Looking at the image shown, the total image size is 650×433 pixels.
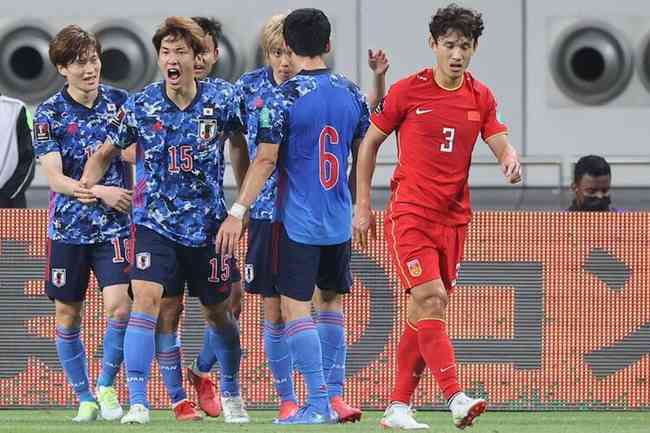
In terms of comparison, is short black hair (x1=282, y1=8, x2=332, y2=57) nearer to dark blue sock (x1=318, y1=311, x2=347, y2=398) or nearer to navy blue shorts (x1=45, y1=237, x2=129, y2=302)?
dark blue sock (x1=318, y1=311, x2=347, y2=398)

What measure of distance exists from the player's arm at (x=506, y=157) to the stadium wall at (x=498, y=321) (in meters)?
2.42

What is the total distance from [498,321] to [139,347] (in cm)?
280

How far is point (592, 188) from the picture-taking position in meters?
14.2

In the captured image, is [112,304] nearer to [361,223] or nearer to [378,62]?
[361,223]

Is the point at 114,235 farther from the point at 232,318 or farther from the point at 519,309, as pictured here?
the point at 519,309

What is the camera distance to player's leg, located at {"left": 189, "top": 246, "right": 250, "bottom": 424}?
11.1 m

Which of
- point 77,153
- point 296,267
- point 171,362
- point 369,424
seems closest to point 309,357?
point 296,267

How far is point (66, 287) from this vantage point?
1170 centimetres

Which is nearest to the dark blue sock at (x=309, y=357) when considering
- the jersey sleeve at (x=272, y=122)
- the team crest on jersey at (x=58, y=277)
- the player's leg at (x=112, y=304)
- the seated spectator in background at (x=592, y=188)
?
the jersey sleeve at (x=272, y=122)

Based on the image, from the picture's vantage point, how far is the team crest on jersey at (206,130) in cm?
1091

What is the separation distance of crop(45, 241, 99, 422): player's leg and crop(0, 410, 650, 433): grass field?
0.18 m

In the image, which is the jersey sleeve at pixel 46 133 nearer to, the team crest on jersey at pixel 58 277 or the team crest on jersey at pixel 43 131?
the team crest on jersey at pixel 43 131

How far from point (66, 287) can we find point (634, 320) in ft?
10.5

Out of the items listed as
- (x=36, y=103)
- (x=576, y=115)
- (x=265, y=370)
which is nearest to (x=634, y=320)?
(x=265, y=370)
